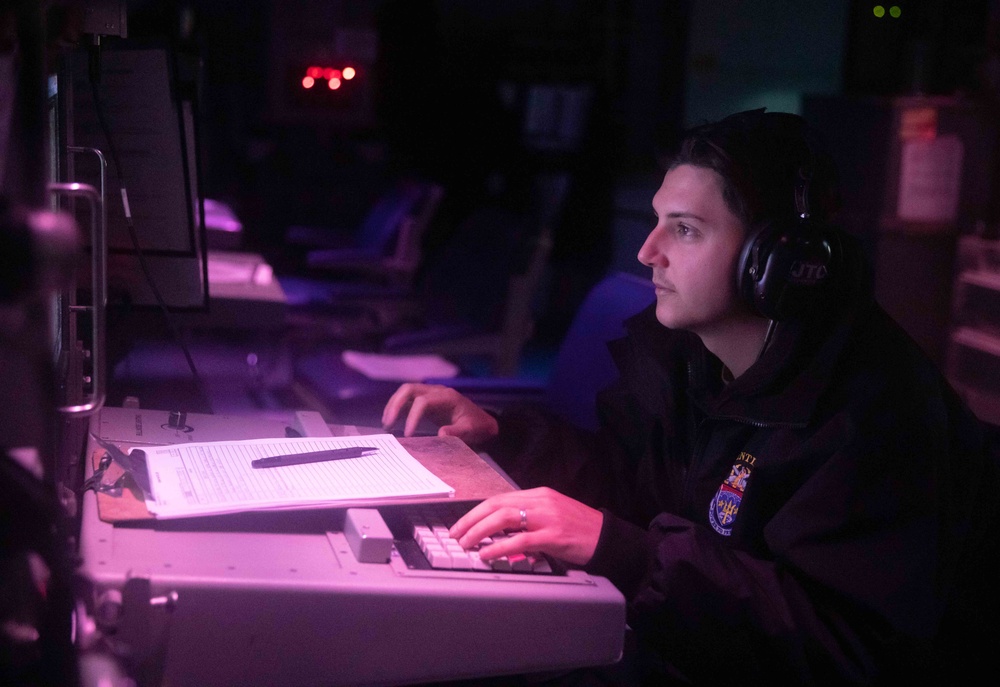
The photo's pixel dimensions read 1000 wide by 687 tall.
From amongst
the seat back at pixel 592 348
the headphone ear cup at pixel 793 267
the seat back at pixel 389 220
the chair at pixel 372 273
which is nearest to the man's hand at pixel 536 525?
the headphone ear cup at pixel 793 267

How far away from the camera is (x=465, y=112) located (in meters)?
6.18

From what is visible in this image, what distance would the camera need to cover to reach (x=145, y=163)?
1.61 meters

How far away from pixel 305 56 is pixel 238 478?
5.27 meters

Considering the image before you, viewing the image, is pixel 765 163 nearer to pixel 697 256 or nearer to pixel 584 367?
pixel 697 256

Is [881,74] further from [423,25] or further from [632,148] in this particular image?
[423,25]

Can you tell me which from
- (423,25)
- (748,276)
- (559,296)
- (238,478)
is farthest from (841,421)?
(423,25)

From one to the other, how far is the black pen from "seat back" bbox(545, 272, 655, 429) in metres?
0.79

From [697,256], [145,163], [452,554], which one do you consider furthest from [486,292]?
[452,554]

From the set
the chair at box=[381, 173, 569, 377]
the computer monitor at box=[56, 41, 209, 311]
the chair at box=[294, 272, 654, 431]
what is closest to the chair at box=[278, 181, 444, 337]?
the chair at box=[381, 173, 569, 377]

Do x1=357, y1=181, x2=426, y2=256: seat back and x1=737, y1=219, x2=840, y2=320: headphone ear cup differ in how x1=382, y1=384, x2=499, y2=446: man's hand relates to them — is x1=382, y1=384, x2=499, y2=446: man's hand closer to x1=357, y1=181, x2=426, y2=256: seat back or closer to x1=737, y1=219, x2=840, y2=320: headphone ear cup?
x1=737, y1=219, x2=840, y2=320: headphone ear cup

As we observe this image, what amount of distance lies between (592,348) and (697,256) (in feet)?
2.47

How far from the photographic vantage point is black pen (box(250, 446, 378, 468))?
3.62 feet

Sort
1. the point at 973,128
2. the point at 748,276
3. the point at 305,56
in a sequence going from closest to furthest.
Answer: the point at 748,276 < the point at 973,128 < the point at 305,56

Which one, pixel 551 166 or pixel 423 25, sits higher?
pixel 423 25
